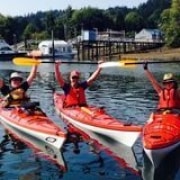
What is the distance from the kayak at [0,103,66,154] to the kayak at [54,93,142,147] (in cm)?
128

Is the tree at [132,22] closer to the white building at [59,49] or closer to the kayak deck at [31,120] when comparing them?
the white building at [59,49]

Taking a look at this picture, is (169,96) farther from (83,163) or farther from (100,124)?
(83,163)

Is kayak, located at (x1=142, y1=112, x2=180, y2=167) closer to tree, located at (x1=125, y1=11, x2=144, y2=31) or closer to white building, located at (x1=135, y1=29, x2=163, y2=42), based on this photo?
white building, located at (x1=135, y1=29, x2=163, y2=42)

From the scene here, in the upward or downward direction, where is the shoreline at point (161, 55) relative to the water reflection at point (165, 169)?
downward

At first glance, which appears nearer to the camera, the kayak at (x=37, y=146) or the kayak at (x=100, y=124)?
the kayak at (x=37, y=146)

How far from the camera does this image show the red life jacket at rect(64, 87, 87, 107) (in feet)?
66.3

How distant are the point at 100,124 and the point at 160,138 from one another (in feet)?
12.3

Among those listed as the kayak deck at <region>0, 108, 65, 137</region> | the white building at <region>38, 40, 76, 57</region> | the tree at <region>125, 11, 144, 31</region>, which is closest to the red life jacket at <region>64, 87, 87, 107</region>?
the kayak deck at <region>0, 108, 65, 137</region>

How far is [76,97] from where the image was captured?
20.2 metres

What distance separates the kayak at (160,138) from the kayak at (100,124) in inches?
28.4

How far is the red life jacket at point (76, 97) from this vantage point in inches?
795

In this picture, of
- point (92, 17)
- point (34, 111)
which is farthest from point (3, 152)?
point (92, 17)

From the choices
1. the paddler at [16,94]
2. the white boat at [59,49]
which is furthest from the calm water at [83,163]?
the white boat at [59,49]

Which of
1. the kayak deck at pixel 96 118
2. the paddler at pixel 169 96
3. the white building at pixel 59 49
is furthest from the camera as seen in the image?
the white building at pixel 59 49
